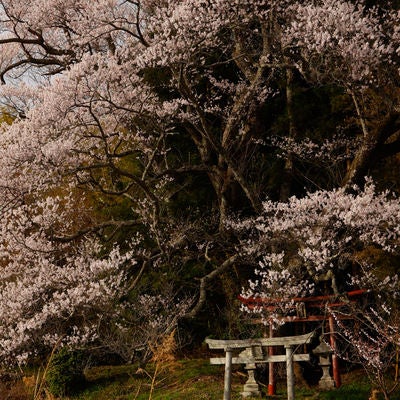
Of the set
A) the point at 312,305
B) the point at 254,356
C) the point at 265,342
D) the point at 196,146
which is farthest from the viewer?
the point at 196,146

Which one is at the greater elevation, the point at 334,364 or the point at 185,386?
the point at 334,364

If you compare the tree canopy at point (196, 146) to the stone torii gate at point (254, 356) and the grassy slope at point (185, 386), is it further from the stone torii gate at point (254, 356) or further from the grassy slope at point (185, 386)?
the stone torii gate at point (254, 356)

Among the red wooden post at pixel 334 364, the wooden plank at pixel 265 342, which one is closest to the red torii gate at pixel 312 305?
the red wooden post at pixel 334 364

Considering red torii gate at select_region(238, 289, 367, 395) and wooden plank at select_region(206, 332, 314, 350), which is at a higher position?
red torii gate at select_region(238, 289, 367, 395)

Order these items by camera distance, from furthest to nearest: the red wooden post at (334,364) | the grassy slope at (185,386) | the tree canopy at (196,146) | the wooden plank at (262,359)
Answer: the tree canopy at (196,146) → the red wooden post at (334,364) → the grassy slope at (185,386) → the wooden plank at (262,359)

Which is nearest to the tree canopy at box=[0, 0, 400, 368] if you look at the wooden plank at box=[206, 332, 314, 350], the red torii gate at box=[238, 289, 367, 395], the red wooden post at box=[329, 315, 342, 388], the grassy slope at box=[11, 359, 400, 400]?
the red torii gate at box=[238, 289, 367, 395]

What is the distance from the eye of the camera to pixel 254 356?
764cm

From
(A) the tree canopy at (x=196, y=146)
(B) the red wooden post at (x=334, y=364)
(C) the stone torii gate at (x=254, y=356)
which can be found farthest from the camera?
(A) the tree canopy at (x=196, y=146)

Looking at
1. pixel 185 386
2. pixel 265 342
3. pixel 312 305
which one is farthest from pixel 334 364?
pixel 185 386

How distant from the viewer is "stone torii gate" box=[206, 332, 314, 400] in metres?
6.89

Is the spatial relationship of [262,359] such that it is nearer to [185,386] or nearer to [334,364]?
[334,364]

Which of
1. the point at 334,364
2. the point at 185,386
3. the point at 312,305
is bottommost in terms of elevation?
the point at 185,386

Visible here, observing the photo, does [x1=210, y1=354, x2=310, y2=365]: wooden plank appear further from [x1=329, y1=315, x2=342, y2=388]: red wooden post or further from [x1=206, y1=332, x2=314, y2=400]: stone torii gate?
[x1=329, y1=315, x2=342, y2=388]: red wooden post

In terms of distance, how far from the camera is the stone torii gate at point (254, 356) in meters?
6.89
